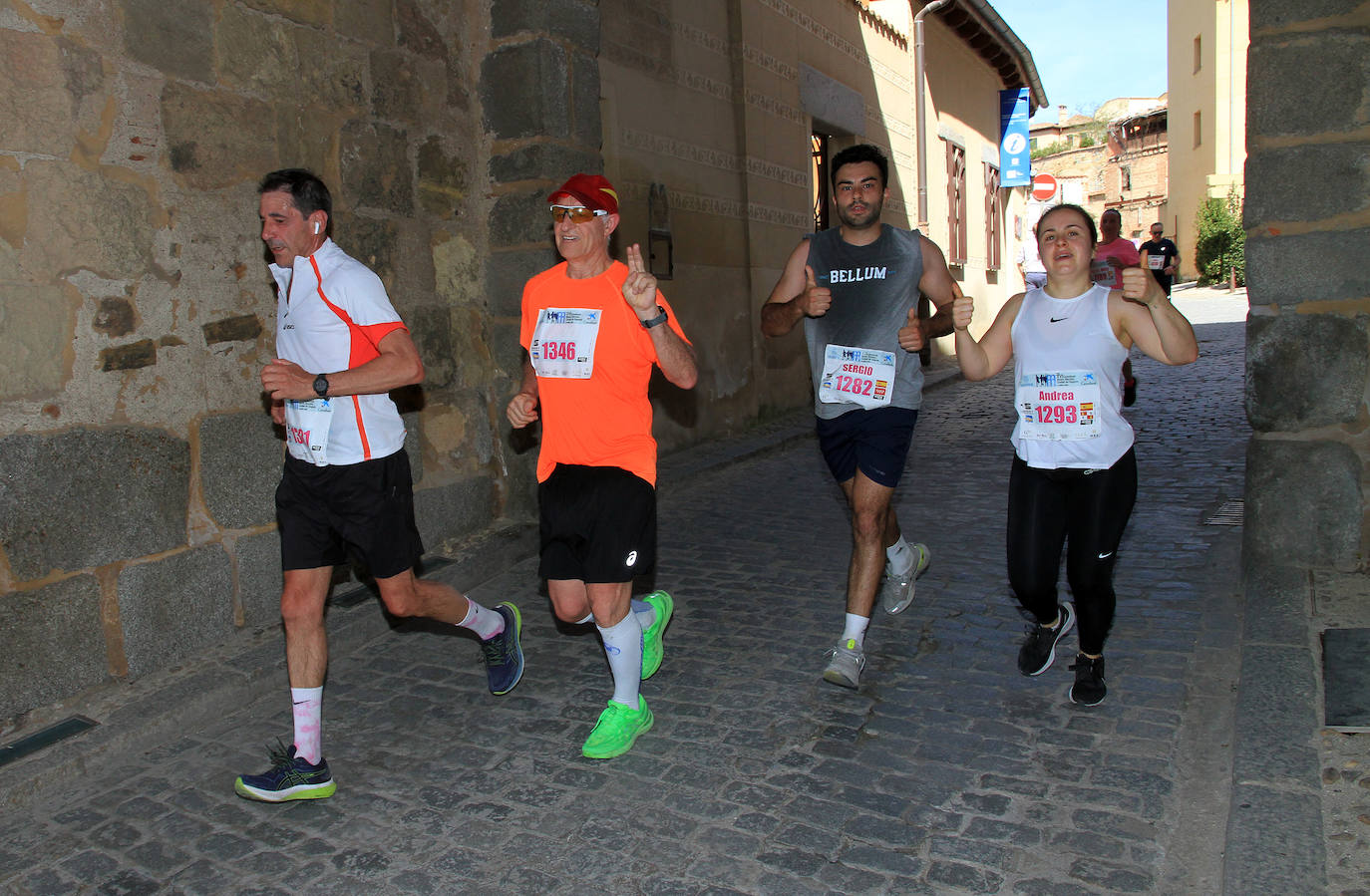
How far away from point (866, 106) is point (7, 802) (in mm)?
13006

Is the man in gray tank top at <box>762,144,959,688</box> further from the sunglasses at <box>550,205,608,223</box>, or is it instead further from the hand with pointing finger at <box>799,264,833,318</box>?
the sunglasses at <box>550,205,608,223</box>

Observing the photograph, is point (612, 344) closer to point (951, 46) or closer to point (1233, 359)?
point (1233, 359)

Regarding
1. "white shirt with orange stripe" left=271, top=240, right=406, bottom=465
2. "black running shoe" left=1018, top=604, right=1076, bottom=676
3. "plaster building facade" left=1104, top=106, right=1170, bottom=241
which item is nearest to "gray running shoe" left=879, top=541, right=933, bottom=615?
"black running shoe" left=1018, top=604, right=1076, bottom=676

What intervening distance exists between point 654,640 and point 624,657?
52 cm

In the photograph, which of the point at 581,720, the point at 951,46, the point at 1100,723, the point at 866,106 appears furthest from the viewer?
the point at 951,46

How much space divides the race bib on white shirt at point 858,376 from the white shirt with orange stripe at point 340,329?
5.36ft

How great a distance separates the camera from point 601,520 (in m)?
3.54

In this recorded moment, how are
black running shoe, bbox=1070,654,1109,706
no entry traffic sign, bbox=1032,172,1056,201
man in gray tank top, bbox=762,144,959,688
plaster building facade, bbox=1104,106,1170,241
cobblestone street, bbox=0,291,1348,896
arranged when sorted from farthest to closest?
1. plaster building facade, bbox=1104,106,1170,241
2. no entry traffic sign, bbox=1032,172,1056,201
3. man in gray tank top, bbox=762,144,959,688
4. black running shoe, bbox=1070,654,1109,706
5. cobblestone street, bbox=0,291,1348,896

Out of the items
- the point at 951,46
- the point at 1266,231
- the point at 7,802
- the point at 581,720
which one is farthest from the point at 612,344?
the point at 951,46

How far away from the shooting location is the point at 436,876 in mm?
2906

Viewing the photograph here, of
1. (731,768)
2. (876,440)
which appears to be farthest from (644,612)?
(876,440)

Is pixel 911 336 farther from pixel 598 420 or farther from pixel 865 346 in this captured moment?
pixel 598 420

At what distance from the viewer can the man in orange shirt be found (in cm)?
350

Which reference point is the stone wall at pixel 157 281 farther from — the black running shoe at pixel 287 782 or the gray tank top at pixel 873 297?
A: the gray tank top at pixel 873 297
